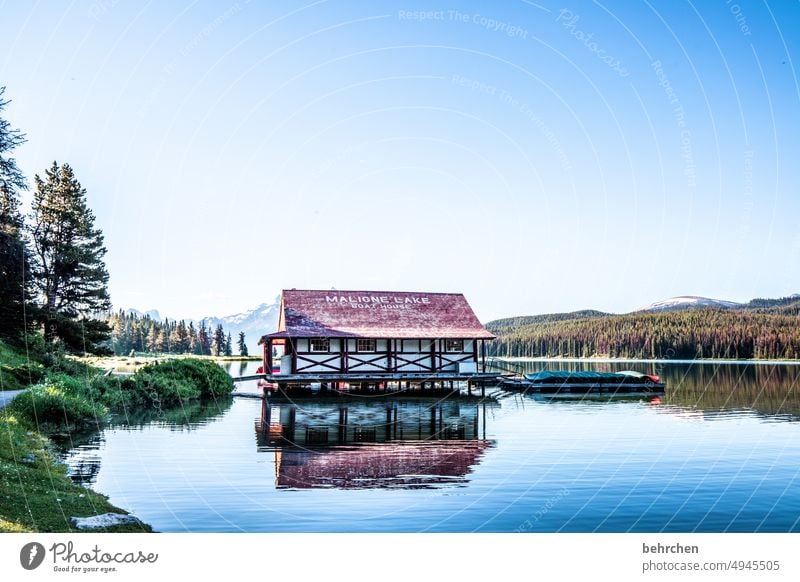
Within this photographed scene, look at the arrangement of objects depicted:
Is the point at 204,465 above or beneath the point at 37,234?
beneath

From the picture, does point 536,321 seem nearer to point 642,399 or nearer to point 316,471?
point 642,399

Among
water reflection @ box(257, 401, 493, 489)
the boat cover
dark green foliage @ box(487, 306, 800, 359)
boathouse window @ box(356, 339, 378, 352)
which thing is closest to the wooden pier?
boathouse window @ box(356, 339, 378, 352)

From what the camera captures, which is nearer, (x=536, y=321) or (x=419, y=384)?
(x=419, y=384)

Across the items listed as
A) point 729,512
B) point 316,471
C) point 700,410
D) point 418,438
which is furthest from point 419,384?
A: point 729,512

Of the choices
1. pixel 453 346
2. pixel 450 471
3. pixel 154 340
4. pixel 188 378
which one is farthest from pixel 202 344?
pixel 450 471

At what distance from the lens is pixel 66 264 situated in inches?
1219

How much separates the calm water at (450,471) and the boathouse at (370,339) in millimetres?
10560

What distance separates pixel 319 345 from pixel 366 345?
297 cm

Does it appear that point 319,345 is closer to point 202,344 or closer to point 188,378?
point 188,378

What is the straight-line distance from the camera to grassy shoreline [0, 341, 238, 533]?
9.98 m

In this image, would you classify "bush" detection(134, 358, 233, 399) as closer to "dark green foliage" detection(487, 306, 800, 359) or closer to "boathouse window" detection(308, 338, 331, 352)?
"boathouse window" detection(308, 338, 331, 352)
